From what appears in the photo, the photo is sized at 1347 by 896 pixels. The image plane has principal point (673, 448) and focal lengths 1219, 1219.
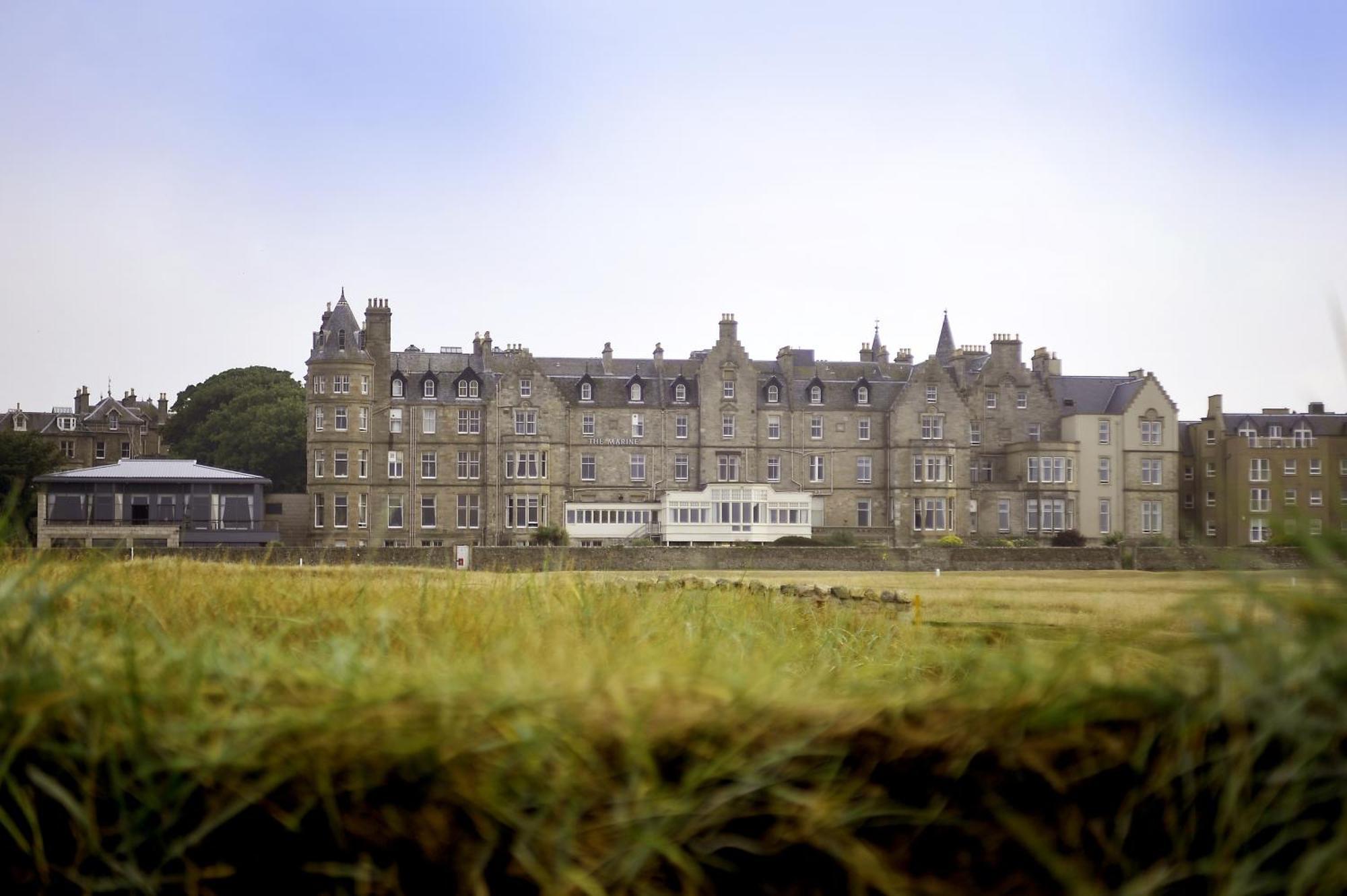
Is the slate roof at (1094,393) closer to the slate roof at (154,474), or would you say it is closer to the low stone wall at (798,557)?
the low stone wall at (798,557)

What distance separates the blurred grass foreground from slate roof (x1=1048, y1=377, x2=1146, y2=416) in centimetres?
7008

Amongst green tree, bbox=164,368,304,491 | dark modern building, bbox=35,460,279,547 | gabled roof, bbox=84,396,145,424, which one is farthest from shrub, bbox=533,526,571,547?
gabled roof, bbox=84,396,145,424

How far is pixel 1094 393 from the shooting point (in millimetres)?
70625

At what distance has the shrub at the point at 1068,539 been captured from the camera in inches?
2506

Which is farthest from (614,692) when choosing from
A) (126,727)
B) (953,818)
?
(126,727)

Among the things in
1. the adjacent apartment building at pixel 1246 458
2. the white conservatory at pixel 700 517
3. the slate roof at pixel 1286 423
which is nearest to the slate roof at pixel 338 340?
the white conservatory at pixel 700 517

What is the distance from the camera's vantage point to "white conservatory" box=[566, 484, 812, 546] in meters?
61.0

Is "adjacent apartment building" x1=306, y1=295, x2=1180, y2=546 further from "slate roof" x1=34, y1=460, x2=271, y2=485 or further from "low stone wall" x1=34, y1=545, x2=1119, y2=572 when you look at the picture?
"low stone wall" x1=34, y1=545, x2=1119, y2=572

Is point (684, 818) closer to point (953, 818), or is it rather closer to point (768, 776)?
point (768, 776)

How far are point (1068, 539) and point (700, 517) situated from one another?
19.4 metres

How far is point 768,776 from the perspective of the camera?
2.16 m

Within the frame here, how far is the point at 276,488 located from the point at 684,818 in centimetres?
7806

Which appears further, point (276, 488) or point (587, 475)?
point (276, 488)

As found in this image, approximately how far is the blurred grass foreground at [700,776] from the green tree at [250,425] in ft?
243
